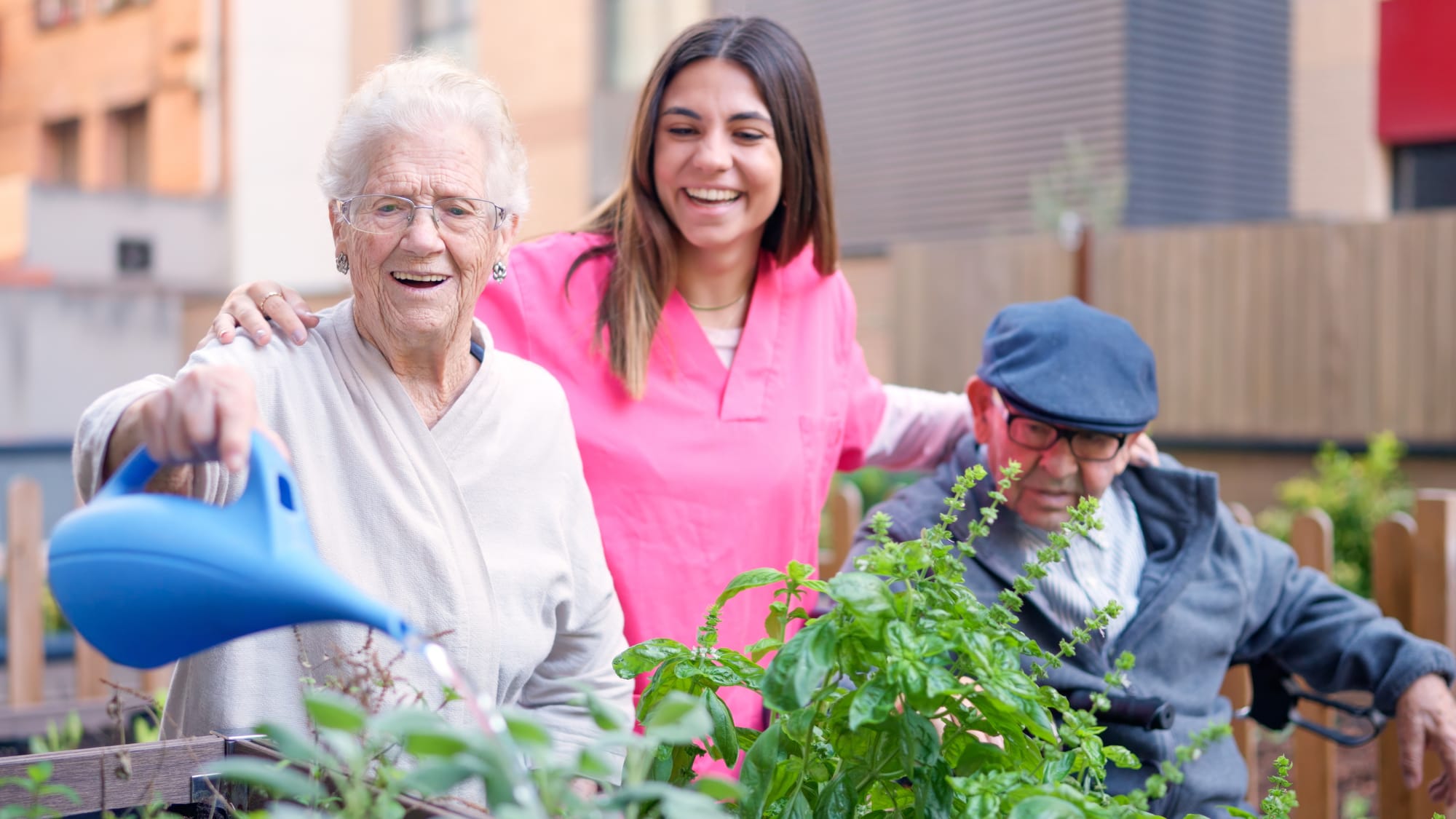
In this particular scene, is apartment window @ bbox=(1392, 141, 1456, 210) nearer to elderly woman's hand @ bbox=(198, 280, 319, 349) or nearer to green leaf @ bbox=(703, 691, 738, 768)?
elderly woman's hand @ bbox=(198, 280, 319, 349)

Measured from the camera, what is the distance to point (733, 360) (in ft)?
7.52

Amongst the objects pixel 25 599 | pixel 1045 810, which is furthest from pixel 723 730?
pixel 25 599

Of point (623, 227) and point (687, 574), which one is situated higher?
point (623, 227)

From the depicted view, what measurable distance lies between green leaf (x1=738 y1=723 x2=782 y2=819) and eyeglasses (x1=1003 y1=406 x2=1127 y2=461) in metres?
0.94

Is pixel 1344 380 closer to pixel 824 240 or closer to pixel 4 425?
pixel 824 240

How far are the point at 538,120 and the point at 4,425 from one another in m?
5.99

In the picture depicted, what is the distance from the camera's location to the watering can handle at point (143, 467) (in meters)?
1.06

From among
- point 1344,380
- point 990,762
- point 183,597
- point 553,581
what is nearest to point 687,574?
point 553,581

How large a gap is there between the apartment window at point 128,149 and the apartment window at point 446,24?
4399 mm

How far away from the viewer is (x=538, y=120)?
43.3 feet

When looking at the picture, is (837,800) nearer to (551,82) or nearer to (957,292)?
(957,292)

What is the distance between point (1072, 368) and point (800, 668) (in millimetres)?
1053

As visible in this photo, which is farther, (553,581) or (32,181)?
(32,181)

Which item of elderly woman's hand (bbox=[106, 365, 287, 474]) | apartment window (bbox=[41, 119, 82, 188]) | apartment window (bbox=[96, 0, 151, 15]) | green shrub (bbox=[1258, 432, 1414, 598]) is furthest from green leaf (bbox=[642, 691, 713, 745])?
apartment window (bbox=[41, 119, 82, 188])
